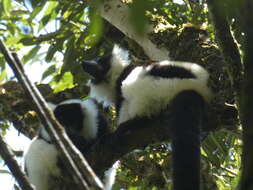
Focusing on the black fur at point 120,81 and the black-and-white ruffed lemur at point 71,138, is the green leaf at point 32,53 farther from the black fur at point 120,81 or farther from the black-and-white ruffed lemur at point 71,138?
the black fur at point 120,81

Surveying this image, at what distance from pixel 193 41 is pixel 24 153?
6.76ft

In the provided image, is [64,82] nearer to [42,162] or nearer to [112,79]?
[112,79]

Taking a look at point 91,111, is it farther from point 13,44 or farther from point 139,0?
point 139,0

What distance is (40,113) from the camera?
65.3 inches

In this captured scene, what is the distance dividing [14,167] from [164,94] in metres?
2.52

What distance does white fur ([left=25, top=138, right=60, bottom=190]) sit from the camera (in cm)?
440

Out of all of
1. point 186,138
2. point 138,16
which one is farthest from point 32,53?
point 138,16

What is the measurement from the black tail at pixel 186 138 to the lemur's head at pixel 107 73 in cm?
122

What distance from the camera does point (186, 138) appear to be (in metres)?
3.31

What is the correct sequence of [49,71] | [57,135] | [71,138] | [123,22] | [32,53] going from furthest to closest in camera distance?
A: [49,71]
[32,53]
[71,138]
[123,22]
[57,135]

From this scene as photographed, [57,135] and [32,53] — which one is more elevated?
[57,135]

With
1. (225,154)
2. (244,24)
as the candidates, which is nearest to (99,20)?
(244,24)

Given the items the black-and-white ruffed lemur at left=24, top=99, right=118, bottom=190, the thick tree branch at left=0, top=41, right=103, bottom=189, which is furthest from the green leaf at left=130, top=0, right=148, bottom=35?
the black-and-white ruffed lemur at left=24, top=99, right=118, bottom=190

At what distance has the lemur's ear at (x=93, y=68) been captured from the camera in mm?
4882
